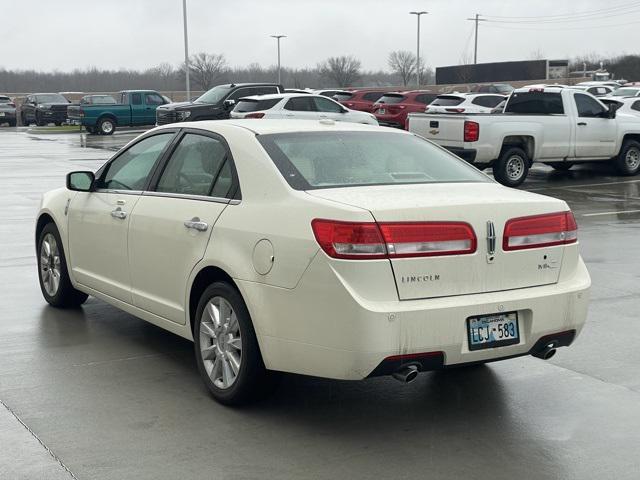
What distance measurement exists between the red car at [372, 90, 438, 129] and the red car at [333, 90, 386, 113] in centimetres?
385

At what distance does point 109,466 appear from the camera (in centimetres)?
444

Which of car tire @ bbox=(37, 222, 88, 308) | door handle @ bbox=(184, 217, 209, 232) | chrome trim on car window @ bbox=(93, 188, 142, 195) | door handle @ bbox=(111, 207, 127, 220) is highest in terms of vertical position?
chrome trim on car window @ bbox=(93, 188, 142, 195)

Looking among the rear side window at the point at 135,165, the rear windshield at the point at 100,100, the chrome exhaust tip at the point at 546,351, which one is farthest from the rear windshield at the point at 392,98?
the chrome exhaust tip at the point at 546,351

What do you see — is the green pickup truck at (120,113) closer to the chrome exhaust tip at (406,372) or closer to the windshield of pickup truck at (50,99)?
the windshield of pickup truck at (50,99)

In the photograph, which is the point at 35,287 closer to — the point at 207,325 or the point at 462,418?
the point at 207,325

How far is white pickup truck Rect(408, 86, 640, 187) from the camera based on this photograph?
58.2ft

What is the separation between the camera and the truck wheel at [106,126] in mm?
40406

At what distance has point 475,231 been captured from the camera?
4.83 metres

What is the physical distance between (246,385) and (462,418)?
1198mm

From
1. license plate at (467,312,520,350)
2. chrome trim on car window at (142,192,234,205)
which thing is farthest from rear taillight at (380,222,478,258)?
chrome trim on car window at (142,192,234,205)

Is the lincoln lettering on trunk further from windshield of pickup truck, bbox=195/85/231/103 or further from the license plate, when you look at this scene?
windshield of pickup truck, bbox=195/85/231/103

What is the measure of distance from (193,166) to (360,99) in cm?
3242

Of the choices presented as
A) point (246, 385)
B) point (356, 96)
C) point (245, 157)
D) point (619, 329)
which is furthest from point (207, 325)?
point (356, 96)

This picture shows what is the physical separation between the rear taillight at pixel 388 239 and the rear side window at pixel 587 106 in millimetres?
15661
